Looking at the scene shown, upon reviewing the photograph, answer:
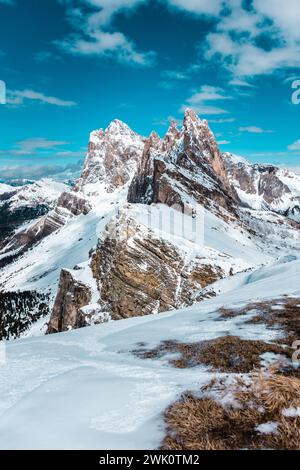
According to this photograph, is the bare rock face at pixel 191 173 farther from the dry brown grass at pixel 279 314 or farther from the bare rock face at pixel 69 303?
the dry brown grass at pixel 279 314

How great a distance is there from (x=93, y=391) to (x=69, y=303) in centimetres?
5841

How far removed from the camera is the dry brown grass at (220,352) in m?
9.16

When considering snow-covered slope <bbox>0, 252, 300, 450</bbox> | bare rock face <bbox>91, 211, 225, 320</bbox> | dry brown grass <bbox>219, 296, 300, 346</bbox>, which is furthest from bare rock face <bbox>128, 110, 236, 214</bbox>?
snow-covered slope <bbox>0, 252, 300, 450</bbox>

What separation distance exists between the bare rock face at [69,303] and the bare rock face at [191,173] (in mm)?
38956

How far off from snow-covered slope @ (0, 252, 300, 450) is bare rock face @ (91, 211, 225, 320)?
41731 mm

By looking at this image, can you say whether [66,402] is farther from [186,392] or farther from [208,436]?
[208,436]

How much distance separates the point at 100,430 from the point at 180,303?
48891mm

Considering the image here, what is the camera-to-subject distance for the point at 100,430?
508 cm

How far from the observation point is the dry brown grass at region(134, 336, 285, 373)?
9.16 m

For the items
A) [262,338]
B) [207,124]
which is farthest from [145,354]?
[207,124]

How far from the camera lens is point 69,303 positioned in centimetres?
6278
